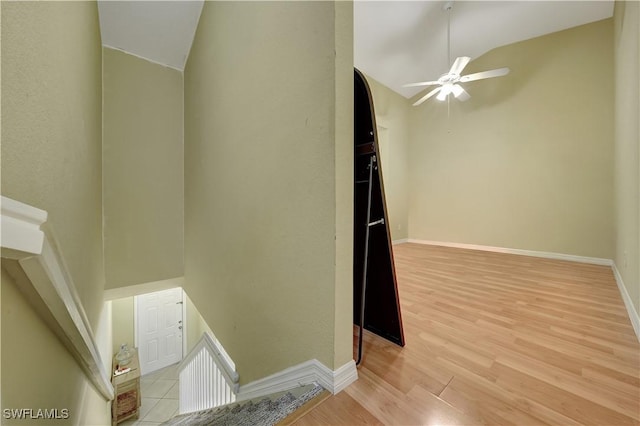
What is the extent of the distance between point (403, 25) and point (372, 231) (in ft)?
12.2

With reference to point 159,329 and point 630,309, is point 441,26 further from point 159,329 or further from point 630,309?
point 159,329

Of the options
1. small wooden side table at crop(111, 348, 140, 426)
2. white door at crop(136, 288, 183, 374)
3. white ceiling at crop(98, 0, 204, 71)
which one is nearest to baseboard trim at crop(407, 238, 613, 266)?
white ceiling at crop(98, 0, 204, 71)

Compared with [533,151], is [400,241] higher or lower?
lower

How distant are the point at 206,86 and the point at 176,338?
16.6 ft

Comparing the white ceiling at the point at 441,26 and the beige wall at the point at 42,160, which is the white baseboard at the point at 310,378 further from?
the white ceiling at the point at 441,26

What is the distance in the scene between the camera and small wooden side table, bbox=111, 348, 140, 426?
3623mm

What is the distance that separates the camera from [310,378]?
3.82 ft

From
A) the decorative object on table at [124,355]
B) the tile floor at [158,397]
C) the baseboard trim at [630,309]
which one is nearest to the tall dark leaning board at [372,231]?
the baseboard trim at [630,309]

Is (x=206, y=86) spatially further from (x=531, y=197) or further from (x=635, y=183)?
(x=531, y=197)

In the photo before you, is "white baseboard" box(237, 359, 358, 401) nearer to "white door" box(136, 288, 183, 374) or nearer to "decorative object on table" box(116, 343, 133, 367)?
"decorative object on table" box(116, 343, 133, 367)

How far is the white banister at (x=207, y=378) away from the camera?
7.30ft

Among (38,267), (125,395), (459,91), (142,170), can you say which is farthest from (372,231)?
(125,395)

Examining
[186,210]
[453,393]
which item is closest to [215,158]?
[186,210]

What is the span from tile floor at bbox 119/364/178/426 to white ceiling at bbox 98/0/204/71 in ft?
18.1
